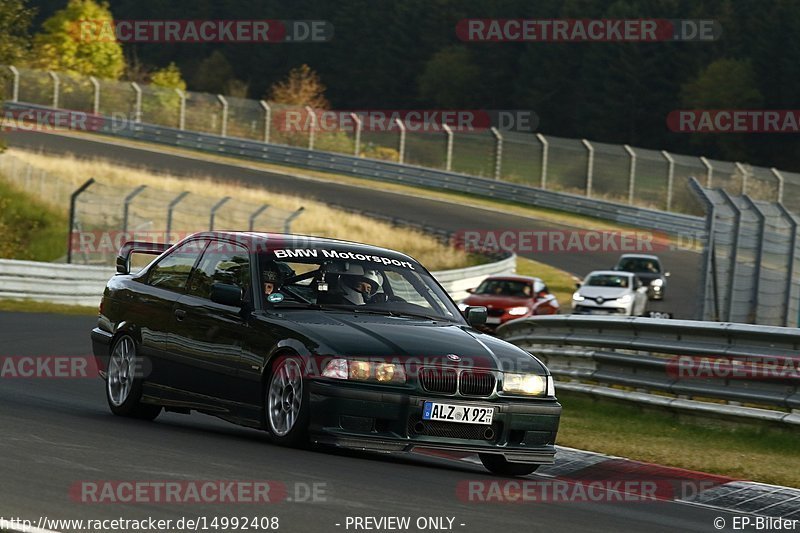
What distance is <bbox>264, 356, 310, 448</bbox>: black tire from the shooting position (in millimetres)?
9211

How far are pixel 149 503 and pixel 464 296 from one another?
86.1ft

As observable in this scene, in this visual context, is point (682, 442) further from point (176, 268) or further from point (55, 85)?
point (55, 85)

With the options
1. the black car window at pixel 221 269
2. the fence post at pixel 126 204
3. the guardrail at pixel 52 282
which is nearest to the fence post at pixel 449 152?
the fence post at pixel 126 204

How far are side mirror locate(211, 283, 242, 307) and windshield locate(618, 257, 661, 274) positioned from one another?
3079 cm

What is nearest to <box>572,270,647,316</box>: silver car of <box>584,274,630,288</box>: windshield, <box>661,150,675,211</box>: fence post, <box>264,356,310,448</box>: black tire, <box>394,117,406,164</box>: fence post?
<box>584,274,630,288</box>: windshield

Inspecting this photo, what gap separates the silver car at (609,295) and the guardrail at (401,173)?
49.4ft

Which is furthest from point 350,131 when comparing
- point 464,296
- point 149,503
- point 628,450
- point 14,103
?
point 149,503

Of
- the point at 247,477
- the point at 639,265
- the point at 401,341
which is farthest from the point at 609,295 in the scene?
the point at 247,477

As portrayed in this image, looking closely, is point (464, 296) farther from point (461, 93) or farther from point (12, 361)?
point (461, 93)

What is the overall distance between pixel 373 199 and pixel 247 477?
140 ft

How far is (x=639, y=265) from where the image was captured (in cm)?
4016

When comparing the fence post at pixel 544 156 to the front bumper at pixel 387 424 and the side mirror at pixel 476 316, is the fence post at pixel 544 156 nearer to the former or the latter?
the side mirror at pixel 476 316

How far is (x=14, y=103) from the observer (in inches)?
2350

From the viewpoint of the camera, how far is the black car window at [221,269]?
10477 mm
